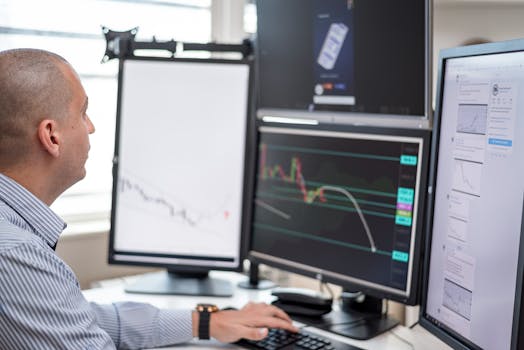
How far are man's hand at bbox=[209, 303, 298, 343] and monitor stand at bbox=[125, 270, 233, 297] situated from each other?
0.95ft

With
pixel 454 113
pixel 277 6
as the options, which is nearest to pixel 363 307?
pixel 454 113

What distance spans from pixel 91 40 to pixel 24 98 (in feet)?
3.57

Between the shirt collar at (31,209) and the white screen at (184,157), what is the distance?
1.98ft

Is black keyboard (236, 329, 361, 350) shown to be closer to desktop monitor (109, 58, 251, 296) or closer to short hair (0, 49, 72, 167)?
desktop monitor (109, 58, 251, 296)

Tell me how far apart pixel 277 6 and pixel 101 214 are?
3.12 feet

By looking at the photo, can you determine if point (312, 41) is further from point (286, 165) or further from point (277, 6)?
point (286, 165)

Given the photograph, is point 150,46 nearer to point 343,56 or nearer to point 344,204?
point 343,56

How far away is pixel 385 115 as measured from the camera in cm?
159

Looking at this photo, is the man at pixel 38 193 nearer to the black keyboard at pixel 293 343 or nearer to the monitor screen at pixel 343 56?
the black keyboard at pixel 293 343

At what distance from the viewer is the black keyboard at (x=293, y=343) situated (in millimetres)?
1450

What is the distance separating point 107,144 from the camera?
89.7 inches

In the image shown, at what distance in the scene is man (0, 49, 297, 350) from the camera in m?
1.08

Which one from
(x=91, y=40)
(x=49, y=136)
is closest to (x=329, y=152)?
(x=49, y=136)

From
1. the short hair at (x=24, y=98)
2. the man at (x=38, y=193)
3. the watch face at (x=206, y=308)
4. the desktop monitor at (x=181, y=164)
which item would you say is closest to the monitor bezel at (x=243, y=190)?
the desktop monitor at (x=181, y=164)
